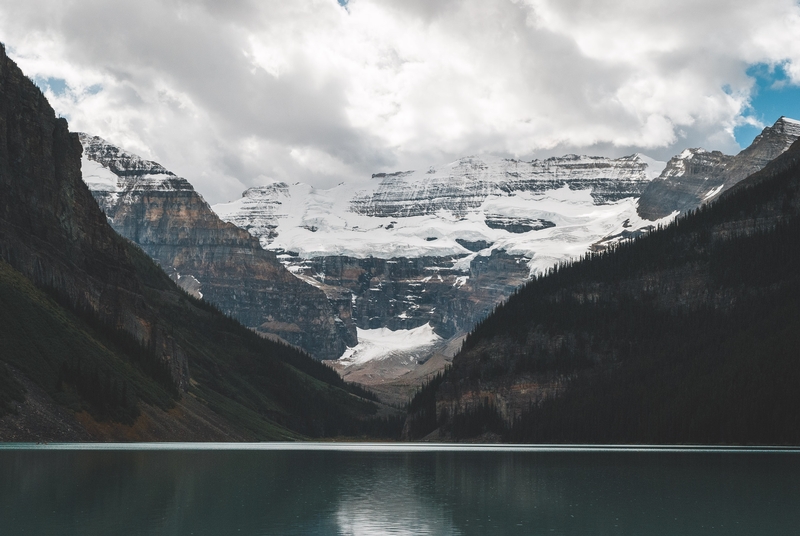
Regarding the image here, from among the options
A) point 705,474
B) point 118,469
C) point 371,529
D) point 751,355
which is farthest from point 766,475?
point 751,355

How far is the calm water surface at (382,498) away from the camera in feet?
194

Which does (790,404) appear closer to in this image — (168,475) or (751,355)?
(751,355)

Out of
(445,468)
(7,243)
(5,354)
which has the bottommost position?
(445,468)

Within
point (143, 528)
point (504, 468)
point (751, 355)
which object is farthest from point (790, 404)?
point (143, 528)

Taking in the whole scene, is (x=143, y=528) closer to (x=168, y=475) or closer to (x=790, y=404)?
(x=168, y=475)

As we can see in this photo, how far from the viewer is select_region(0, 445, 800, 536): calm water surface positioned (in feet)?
194

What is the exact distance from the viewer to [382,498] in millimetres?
76875

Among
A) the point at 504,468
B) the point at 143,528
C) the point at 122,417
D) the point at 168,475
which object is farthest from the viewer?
the point at 122,417

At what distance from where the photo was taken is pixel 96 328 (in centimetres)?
19700

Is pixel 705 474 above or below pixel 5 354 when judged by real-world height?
below

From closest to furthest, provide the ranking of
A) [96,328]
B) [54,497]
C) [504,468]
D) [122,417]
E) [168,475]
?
1. [54,497]
2. [168,475]
3. [504,468]
4. [122,417]
5. [96,328]

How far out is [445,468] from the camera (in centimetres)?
11725

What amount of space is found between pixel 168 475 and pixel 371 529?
116 feet

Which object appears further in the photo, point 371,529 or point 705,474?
point 705,474
